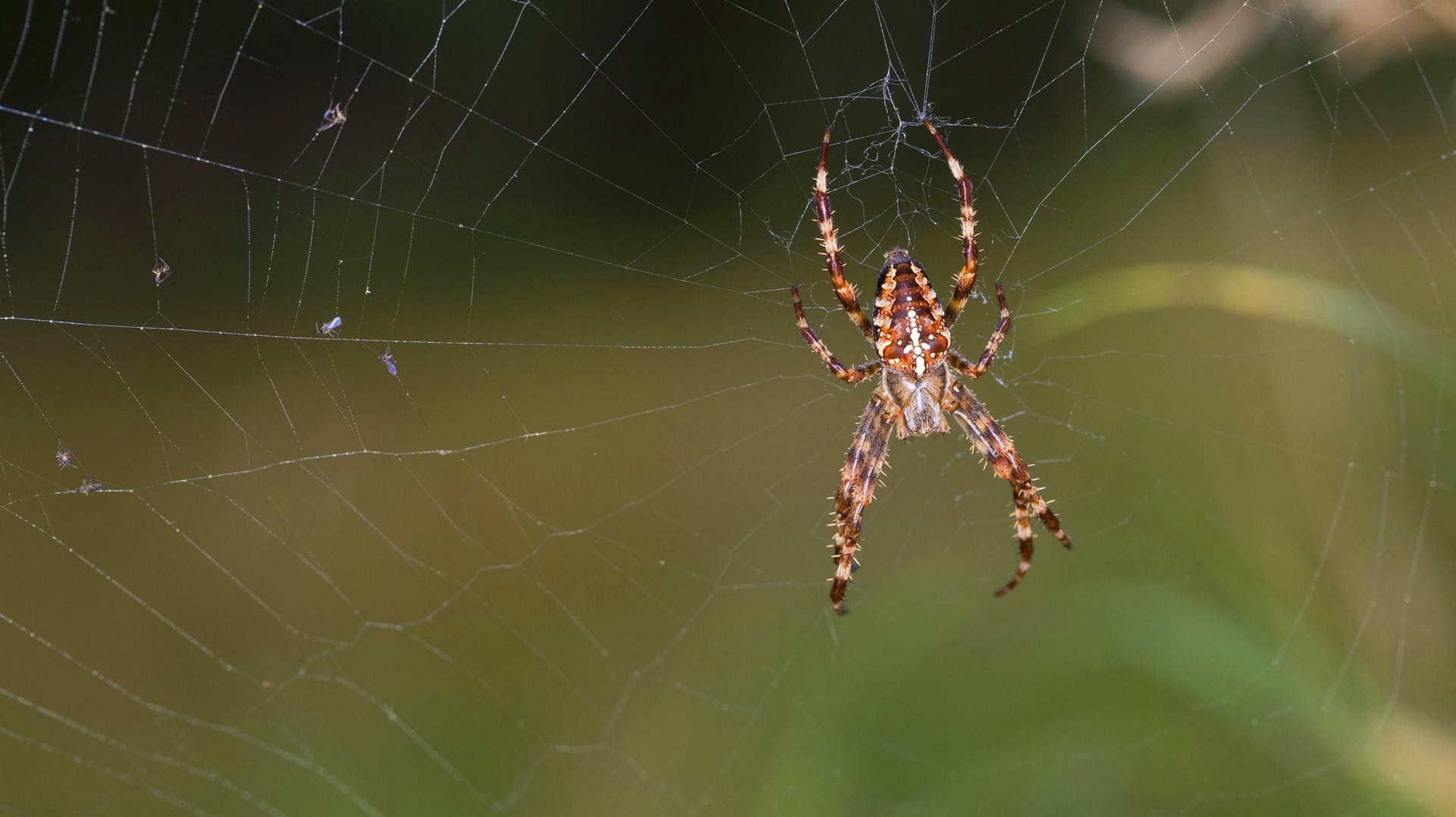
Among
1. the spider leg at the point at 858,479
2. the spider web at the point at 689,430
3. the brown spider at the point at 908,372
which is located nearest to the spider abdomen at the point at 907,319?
the brown spider at the point at 908,372

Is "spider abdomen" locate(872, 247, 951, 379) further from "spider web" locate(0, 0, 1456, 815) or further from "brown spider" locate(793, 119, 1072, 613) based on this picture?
"spider web" locate(0, 0, 1456, 815)

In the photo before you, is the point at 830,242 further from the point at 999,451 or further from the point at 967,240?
the point at 999,451

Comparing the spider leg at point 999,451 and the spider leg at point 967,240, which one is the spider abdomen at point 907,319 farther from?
the spider leg at point 999,451

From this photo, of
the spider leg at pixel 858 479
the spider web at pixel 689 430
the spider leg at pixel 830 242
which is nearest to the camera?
the spider leg at pixel 830 242

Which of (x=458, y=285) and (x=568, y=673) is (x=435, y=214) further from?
(x=568, y=673)

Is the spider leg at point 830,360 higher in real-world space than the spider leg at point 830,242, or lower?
lower

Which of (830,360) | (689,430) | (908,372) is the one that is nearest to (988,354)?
(908,372)
